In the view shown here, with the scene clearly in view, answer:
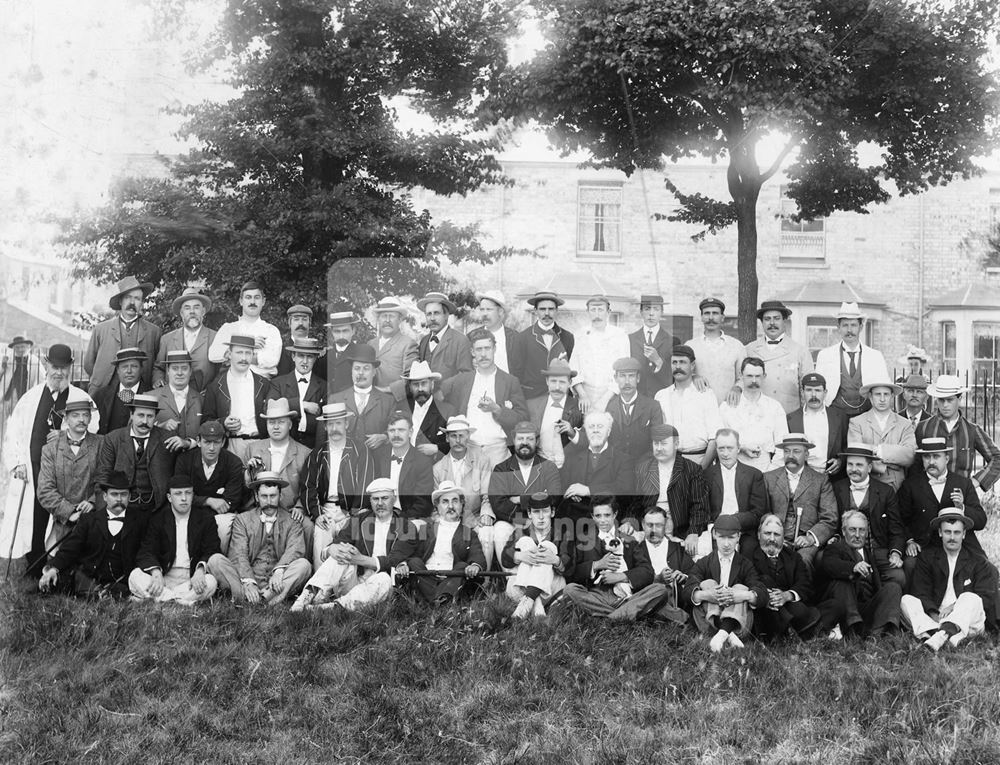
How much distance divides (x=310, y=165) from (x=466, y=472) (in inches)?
236

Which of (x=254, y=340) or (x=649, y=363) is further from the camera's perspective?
(x=649, y=363)

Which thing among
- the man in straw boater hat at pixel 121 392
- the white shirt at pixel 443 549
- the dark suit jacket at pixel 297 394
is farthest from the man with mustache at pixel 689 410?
the man in straw boater hat at pixel 121 392

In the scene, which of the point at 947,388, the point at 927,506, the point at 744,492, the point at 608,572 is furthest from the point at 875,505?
the point at 608,572

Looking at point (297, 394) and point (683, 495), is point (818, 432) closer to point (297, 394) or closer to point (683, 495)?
point (683, 495)

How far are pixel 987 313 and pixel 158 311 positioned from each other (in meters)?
13.5

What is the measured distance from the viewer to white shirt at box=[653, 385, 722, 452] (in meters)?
7.20

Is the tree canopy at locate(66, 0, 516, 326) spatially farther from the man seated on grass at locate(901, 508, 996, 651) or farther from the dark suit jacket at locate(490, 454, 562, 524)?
the man seated on grass at locate(901, 508, 996, 651)

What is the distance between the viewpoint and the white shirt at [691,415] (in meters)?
7.20

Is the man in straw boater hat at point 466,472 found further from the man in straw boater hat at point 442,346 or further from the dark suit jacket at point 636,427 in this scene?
the dark suit jacket at point 636,427

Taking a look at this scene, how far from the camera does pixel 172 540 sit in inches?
271

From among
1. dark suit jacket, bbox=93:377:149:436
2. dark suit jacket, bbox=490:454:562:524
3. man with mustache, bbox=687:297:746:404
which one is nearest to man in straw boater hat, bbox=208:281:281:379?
dark suit jacket, bbox=93:377:149:436

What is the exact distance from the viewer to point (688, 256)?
14828 millimetres

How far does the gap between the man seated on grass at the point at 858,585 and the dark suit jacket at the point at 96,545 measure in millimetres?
4860

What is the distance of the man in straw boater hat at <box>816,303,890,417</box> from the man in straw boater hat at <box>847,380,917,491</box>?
0.36 m
